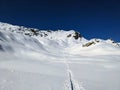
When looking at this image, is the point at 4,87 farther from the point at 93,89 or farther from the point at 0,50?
the point at 0,50

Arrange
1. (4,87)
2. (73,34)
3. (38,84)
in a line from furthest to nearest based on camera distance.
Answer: (73,34) → (38,84) → (4,87)

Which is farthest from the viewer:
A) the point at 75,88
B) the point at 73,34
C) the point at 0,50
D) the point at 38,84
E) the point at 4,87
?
the point at 73,34

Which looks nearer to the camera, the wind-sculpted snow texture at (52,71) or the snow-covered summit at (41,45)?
the wind-sculpted snow texture at (52,71)

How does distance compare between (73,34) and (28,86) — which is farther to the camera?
(73,34)

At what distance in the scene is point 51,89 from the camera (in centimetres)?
1165

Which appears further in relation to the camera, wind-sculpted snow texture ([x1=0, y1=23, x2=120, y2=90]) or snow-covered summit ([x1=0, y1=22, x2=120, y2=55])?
snow-covered summit ([x1=0, y1=22, x2=120, y2=55])

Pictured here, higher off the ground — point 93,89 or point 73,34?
point 73,34

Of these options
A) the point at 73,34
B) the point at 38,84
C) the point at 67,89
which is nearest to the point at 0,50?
the point at 38,84

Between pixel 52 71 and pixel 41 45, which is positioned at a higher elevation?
pixel 41 45

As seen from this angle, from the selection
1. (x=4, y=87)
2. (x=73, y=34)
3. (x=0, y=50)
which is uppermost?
(x=73, y=34)

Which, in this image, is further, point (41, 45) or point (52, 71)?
point (41, 45)

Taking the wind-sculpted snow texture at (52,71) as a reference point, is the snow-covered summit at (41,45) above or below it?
above

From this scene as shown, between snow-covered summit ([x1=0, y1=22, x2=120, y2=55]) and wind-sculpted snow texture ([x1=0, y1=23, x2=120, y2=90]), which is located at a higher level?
snow-covered summit ([x1=0, y1=22, x2=120, y2=55])

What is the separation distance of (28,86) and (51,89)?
5.28 ft
